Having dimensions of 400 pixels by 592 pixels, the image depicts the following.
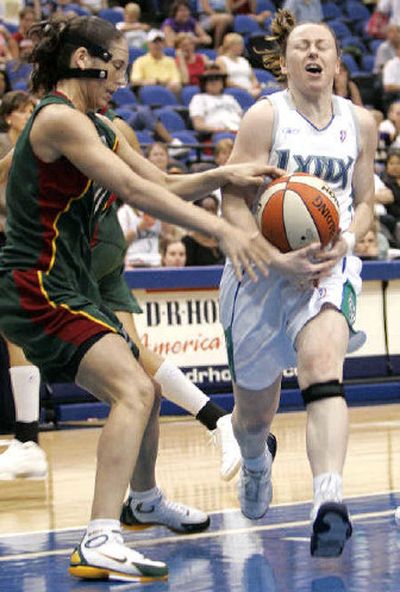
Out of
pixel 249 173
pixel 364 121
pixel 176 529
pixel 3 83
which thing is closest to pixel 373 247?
pixel 3 83

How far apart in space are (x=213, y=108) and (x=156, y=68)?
999 mm

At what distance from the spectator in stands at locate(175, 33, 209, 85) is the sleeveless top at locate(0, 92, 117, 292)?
1162cm

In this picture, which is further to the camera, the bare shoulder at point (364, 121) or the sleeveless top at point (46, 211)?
the bare shoulder at point (364, 121)

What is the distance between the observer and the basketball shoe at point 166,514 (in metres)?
5.62

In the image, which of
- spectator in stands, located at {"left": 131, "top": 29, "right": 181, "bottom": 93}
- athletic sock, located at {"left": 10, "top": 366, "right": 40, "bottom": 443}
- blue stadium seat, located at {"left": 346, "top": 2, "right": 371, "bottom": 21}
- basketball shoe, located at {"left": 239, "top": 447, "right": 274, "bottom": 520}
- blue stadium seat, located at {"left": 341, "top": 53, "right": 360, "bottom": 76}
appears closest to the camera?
basketball shoe, located at {"left": 239, "top": 447, "right": 274, "bottom": 520}

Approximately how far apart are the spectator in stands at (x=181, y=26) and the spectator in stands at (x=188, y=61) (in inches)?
20.9

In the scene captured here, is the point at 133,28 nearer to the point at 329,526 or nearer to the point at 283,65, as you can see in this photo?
the point at 283,65

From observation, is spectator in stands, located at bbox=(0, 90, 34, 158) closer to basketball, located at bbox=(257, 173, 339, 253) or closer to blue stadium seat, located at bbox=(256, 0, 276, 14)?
basketball, located at bbox=(257, 173, 339, 253)

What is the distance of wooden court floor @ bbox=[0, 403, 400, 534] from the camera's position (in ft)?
21.1

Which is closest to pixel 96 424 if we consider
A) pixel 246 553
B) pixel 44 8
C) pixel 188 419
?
pixel 188 419

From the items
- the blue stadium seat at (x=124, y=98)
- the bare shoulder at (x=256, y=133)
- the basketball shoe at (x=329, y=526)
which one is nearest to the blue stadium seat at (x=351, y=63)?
the blue stadium seat at (x=124, y=98)

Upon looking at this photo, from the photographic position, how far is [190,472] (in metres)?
7.55

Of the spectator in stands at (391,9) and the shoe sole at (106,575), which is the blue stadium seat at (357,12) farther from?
the shoe sole at (106,575)

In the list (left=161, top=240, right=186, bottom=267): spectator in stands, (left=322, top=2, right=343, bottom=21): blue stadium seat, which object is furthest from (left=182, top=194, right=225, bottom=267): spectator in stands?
(left=322, top=2, right=343, bottom=21): blue stadium seat
